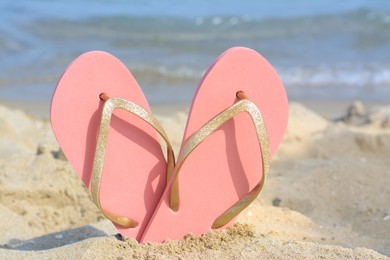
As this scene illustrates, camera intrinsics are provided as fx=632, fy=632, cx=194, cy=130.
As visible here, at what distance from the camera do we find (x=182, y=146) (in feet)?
6.44

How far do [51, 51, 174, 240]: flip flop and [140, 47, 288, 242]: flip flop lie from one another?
0.24ft

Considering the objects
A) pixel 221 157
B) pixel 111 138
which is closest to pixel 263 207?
pixel 221 157

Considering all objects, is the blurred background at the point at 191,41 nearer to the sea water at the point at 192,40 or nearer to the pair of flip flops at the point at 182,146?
the sea water at the point at 192,40

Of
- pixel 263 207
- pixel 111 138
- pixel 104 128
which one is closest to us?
pixel 104 128

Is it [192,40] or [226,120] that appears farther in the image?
[192,40]

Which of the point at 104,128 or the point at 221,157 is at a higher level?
the point at 104,128

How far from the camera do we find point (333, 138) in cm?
435

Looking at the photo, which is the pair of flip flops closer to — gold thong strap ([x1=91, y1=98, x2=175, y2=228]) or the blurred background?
gold thong strap ([x1=91, y1=98, x2=175, y2=228])

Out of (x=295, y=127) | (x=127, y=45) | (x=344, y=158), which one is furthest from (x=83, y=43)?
(x=344, y=158)

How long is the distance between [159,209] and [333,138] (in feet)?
8.51

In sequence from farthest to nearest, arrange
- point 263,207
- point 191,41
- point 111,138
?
point 191,41 < point 263,207 < point 111,138

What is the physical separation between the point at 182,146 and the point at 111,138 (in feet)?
0.74

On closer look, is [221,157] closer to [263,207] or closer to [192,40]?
[263,207]

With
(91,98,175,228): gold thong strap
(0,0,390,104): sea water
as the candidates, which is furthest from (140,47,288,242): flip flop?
(0,0,390,104): sea water
